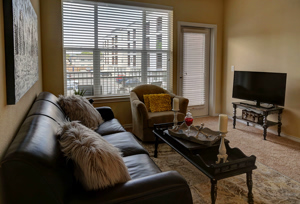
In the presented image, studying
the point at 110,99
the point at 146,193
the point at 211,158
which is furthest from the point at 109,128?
the point at 146,193

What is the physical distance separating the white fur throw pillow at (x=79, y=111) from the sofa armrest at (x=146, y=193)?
5.55 feet

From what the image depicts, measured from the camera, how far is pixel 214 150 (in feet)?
8.13

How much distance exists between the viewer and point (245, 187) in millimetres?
2400

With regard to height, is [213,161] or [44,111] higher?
[44,111]

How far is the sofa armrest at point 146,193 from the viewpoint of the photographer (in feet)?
3.89

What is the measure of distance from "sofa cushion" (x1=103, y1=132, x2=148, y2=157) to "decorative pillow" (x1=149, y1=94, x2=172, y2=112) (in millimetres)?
1458

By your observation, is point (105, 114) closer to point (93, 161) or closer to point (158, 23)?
point (93, 161)

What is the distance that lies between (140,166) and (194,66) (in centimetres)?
393

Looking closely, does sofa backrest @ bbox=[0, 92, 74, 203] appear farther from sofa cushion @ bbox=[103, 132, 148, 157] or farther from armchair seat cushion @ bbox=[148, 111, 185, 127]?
armchair seat cushion @ bbox=[148, 111, 185, 127]

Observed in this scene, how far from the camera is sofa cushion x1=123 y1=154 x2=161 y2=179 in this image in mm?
1726

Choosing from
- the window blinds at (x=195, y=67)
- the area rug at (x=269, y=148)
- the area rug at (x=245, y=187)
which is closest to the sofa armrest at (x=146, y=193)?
the area rug at (x=245, y=187)

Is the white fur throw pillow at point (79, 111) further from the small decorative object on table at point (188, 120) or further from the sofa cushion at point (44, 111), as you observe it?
the small decorative object on table at point (188, 120)

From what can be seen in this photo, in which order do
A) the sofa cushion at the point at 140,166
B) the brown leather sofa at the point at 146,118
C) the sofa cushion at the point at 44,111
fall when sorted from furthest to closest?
the brown leather sofa at the point at 146,118, the sofa cushion at the point at 44,111, the sofa cushion at the point at 140,166

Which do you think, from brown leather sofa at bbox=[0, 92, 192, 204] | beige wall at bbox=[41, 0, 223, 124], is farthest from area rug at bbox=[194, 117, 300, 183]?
brown leather sofa at bbox=[0, 92, 192, 204]
